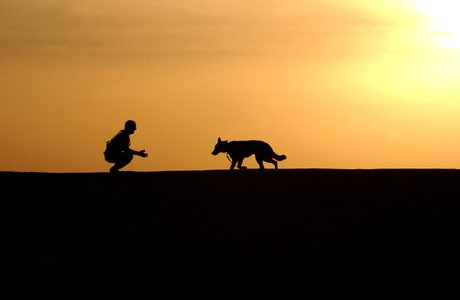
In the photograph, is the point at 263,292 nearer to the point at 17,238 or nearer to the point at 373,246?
the point at 373,246

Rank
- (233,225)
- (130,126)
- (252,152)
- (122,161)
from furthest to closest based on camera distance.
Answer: (252,152), (122,161), (130,126), (233,225)

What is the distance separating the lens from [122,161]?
18.7 metres

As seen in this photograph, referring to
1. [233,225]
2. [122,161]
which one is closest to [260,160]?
[122,161]

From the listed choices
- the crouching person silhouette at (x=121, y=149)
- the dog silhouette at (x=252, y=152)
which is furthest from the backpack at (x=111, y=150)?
the dog silhouette at (x=252, y=152)

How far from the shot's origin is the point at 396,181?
695 inches

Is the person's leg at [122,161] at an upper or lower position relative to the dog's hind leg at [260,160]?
lower

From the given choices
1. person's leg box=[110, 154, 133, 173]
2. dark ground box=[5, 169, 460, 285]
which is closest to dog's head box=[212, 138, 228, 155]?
person's leg box=[110, 154, 133, 173]

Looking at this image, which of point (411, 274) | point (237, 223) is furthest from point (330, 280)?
point (237, 223)

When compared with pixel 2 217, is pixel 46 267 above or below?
below

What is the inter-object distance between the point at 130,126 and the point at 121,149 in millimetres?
465

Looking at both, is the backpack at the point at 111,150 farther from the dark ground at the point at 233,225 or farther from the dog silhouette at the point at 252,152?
the dog silhouette at the point at 252,152

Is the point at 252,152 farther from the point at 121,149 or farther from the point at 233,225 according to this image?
the point at 233,225

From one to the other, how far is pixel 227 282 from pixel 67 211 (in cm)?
364

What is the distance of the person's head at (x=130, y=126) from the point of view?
18.5m
